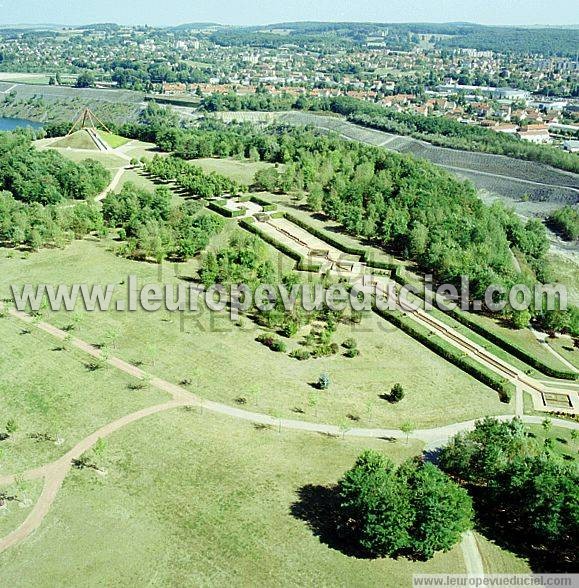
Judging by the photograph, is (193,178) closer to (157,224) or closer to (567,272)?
(157,224)

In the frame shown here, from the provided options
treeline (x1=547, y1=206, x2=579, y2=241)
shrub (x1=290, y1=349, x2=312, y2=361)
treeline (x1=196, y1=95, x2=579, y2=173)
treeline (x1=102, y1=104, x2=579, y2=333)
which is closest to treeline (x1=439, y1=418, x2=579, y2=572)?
→ shrub (x1=290, y1=349, x2=312, y2=361)

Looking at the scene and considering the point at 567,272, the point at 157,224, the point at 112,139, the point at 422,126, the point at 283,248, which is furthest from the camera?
the point at 422,126

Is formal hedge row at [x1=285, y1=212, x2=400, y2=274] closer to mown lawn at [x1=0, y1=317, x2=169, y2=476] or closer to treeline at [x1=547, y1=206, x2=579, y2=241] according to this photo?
mown lawn at [x1=0, y1=317, x2=169, y2=476]

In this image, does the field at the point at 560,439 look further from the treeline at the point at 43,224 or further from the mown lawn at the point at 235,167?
the mown lawn at the point at 235,167

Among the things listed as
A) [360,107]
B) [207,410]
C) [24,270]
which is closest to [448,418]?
[207,410]

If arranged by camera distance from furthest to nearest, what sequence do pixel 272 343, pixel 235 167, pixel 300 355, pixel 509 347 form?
pixel 235 167 → pixel 509 347 → pixel 272 343 → pixel 300 355

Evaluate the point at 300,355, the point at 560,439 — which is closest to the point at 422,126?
the point at 300,355
